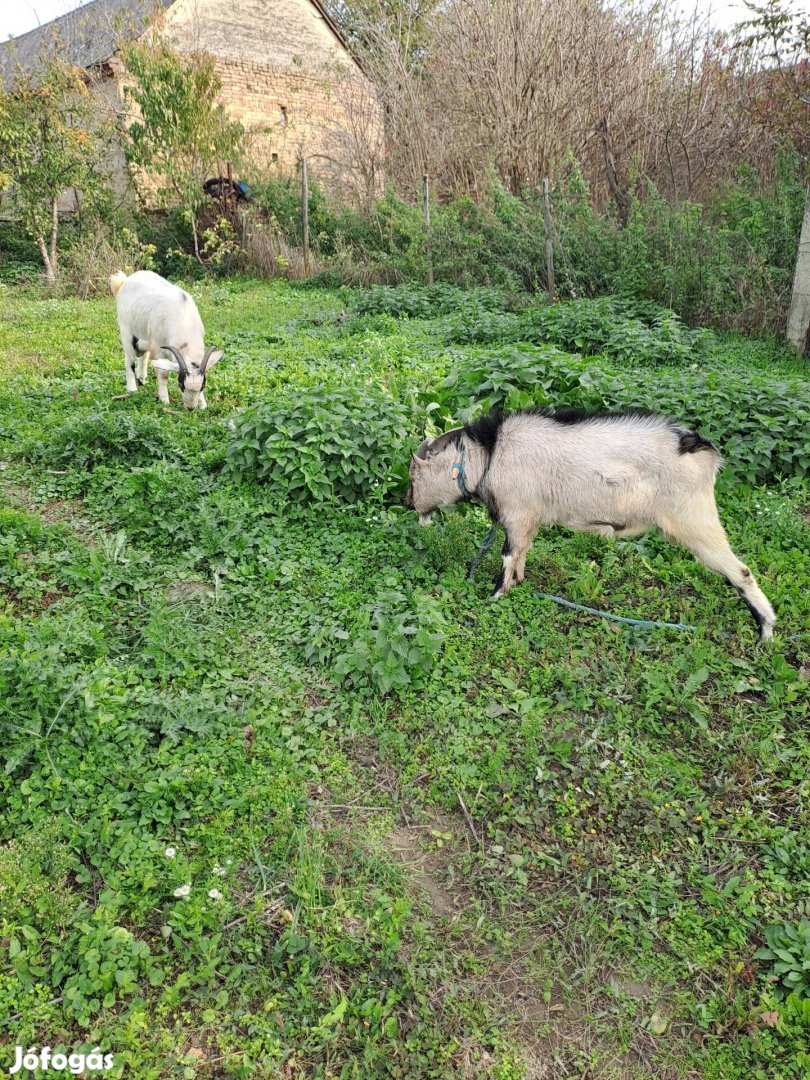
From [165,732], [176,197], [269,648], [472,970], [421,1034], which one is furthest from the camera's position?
[176,197]

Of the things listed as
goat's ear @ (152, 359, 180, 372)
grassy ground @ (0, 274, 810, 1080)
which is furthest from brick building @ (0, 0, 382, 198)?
grassy ground @ (0, 274, 810, 1080)

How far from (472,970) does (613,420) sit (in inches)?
118

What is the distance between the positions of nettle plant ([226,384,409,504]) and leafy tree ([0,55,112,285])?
10.8 m

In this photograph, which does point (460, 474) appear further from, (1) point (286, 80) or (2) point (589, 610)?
(1) point (286, 80)

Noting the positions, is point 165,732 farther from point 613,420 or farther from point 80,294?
point 80,294

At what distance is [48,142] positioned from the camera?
1330cm

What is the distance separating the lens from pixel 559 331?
886cm

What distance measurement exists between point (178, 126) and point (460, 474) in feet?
48.0

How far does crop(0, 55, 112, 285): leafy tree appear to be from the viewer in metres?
12.9

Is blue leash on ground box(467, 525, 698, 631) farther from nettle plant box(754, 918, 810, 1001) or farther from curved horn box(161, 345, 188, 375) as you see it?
curved horn box(161, 345, 188, 375)

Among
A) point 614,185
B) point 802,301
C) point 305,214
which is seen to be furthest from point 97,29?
point 802,301

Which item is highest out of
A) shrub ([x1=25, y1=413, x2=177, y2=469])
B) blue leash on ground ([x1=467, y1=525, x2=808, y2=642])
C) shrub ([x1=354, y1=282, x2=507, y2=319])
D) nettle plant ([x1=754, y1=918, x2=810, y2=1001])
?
shrub ([x1=354, y1=282, x2=507, y2=319])

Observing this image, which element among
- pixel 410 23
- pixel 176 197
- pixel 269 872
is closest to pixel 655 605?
pixel 269 872

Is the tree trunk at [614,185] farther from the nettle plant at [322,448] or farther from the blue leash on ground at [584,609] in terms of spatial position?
the blue leash on ground at [584,609]
